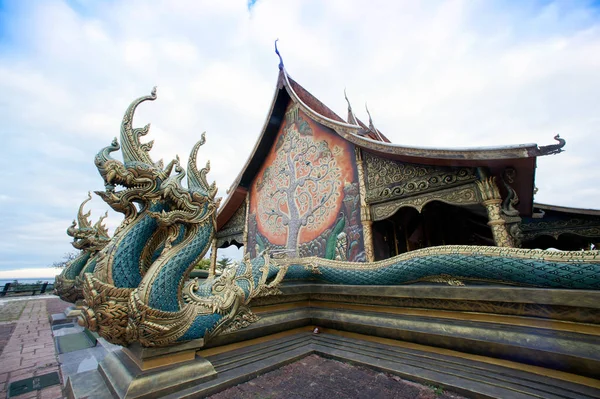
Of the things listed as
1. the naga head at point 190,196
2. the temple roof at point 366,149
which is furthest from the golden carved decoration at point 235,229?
the naga head at point 190,196

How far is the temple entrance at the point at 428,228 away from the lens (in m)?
5.20

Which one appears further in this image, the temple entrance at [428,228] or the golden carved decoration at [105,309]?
the temple entrance at [428,228]

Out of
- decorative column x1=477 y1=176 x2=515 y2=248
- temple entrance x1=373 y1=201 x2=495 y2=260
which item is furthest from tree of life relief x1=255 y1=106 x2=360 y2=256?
decorative column x1=477 y1=176 x2=515 y2=248

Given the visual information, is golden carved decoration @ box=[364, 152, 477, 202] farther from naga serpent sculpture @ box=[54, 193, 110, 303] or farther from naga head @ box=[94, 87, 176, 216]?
naga serpent sculpture @ box=[54, 193, 110, 303]

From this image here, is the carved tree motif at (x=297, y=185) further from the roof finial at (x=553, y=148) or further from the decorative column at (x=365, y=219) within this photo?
the roof finial at (x=553, y=148)

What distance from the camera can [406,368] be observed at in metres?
2.45

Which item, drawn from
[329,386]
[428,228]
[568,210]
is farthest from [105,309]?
[568,210]

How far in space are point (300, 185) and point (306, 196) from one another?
0.39 metres

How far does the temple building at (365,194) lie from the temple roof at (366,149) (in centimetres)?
2

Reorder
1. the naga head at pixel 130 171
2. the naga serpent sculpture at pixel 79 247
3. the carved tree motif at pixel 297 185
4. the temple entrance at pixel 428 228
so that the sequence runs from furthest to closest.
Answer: the naga serpent sculpture at pixel 79 247 < the carved tree motif at pixel 297 185 < the temple entrance at pixel 428 228 < the naga head at pixel 130 171

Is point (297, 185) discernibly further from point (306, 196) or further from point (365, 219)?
point (365, 219)

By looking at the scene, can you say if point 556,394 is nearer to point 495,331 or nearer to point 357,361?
point 495,331

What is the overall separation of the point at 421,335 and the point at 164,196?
321 centimetres

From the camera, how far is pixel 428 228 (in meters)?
7.12
